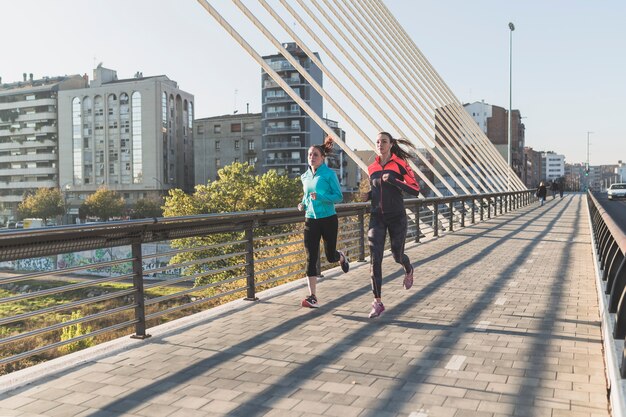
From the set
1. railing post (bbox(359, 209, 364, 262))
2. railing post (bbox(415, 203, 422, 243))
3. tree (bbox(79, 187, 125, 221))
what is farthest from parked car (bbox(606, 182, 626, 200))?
tree (bbox(79, 187, 125, 221))

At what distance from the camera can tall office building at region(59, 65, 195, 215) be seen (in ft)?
304

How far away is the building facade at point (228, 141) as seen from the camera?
94.0m

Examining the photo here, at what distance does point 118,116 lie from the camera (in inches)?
3730

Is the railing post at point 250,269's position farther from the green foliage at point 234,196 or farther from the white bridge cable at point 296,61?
the green foliage at point 234,196

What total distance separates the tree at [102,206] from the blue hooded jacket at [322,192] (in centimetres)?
8124

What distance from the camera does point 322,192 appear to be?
21.3ft

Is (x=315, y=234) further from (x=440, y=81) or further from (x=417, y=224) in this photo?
(x=440, y=81)

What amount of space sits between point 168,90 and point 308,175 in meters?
91.9

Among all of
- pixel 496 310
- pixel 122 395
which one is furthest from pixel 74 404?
pixel 496 310

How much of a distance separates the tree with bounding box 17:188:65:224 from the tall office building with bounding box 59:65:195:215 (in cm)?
485

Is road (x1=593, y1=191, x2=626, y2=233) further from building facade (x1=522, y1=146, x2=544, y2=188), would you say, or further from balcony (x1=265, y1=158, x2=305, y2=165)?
building facade (x1=522, y1=146, x2=544, y2=188)

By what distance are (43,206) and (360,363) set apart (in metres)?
90.9

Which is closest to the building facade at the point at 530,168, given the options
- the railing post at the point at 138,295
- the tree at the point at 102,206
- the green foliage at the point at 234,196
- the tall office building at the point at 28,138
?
the tree at the point at 102,206

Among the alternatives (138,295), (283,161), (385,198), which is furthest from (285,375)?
(283,161)
